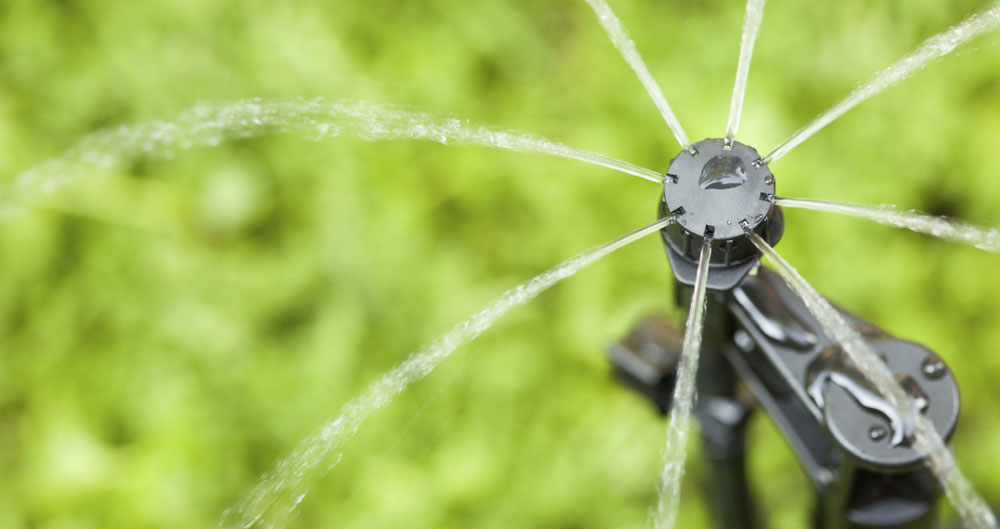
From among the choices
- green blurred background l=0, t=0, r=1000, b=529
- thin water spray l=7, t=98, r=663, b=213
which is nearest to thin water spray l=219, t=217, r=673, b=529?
green blurred background l=0, t=0, r=1000, b=529

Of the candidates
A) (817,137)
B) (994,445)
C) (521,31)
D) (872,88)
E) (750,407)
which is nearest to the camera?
(872,88)

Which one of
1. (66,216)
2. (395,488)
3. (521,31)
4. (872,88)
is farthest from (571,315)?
(66,216)

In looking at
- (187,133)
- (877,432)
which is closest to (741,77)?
(877,432)

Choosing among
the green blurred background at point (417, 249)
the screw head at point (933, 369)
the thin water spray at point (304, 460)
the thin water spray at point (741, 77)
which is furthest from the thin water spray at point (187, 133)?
the screw head at point (933, 369)

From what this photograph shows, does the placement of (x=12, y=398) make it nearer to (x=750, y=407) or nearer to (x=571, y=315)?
(x=571, y=315)

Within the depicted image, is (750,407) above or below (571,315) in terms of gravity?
below

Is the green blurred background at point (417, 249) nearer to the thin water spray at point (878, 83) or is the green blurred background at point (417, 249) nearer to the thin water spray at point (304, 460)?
the thin water spray at point (304, 460)

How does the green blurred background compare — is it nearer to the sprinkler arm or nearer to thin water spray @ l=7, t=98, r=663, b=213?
thin water spray @ l=7, t=98, r=663, b=213

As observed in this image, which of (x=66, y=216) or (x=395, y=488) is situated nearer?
(x=395, y=488)
